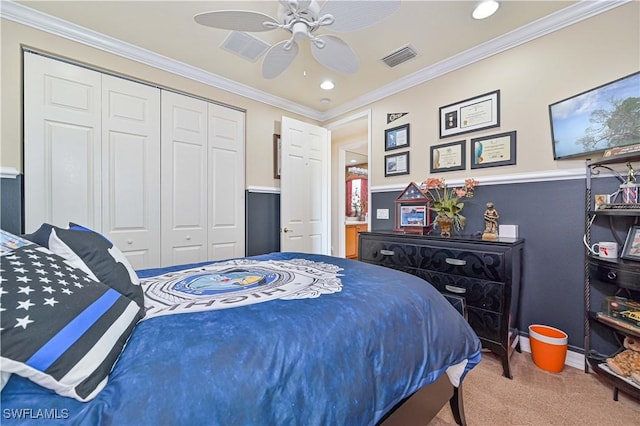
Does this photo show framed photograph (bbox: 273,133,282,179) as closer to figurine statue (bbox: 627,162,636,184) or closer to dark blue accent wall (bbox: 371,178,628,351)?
dark blue accent wall (bbox: 371,178,628,351)

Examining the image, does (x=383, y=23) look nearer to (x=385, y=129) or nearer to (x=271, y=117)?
(x=385, y=129)

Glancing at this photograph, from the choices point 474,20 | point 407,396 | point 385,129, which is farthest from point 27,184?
point 474,20

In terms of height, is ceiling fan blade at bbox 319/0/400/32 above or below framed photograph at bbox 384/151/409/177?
above

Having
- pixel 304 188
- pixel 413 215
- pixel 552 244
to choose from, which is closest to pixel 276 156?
pixel 304 188

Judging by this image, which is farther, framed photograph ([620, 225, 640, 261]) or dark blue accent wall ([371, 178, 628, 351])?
dark blue accent wall ([371, 178, 628, 351])

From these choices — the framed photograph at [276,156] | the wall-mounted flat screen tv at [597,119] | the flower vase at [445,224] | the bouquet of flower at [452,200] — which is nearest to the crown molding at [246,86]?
the framed photograph at [276,156]

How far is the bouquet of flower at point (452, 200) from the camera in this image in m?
2.40

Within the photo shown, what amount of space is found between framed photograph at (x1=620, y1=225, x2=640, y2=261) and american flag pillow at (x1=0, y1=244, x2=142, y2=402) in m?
2.52

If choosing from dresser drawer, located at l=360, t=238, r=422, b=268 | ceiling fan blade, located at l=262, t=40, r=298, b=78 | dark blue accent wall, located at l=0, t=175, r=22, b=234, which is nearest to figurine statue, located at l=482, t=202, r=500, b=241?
dresser drawer, located at l=360, t=238, r=422, b=268

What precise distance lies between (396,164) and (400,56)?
43.4 inches

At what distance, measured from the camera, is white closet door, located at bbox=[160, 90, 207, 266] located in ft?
8.80

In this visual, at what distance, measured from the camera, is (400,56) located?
8.23 feet

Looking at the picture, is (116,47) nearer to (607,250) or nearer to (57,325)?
(57,325)

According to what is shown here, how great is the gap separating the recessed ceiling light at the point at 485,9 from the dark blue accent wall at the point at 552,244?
134 centimetres
